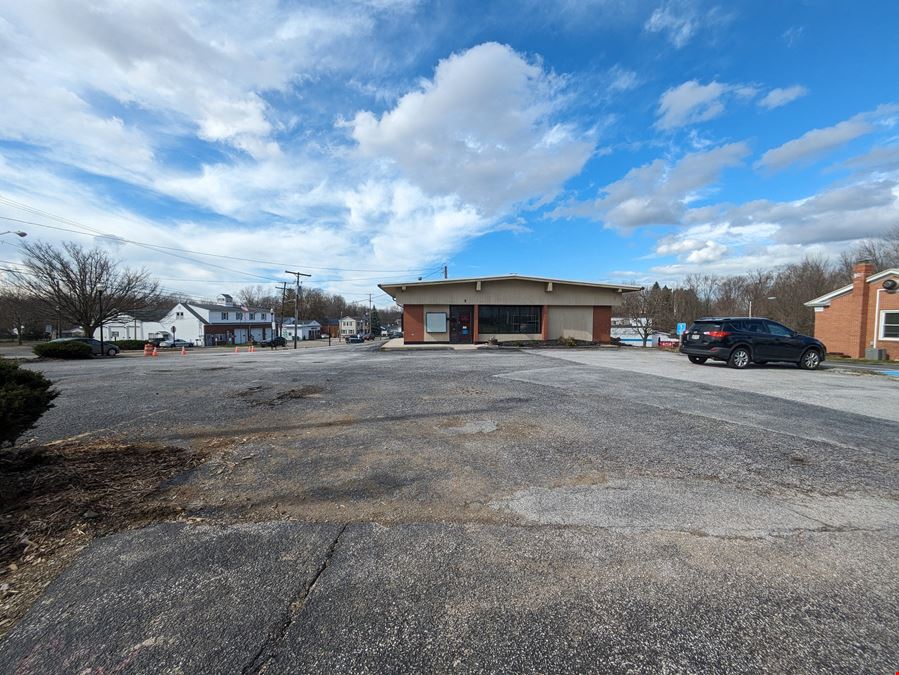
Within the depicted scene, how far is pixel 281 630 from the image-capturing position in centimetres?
183

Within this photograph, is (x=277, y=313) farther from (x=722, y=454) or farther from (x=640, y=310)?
(x=722, y=454)

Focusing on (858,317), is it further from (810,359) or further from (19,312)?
(19,312)

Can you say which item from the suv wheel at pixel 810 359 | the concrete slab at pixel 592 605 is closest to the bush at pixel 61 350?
the concrete slab at pixel 592 605

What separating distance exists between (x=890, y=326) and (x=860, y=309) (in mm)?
1461

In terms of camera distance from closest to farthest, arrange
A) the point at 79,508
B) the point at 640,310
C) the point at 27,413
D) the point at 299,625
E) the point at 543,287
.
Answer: the point at 299,625 < the point at 79,508 < the point at 27,413 < the point at 543,287 < the point at 640,310

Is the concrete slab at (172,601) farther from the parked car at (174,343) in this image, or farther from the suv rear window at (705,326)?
the parked car at (174,343)

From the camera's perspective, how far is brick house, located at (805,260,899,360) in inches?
760

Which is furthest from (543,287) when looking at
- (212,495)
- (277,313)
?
(277,313)

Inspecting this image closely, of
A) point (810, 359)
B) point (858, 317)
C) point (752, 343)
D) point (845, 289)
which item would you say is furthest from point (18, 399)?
point (845, 289)

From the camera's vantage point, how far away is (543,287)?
25953 mm

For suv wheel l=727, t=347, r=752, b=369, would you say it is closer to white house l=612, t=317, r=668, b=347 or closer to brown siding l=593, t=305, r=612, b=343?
brown siding l=593, t=305, r=612, b=343

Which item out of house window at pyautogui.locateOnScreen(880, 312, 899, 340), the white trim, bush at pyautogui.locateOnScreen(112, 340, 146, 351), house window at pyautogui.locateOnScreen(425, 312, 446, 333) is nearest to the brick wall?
the white trim

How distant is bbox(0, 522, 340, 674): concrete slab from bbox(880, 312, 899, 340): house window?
29.4 meters

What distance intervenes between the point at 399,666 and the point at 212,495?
8.44 ft
